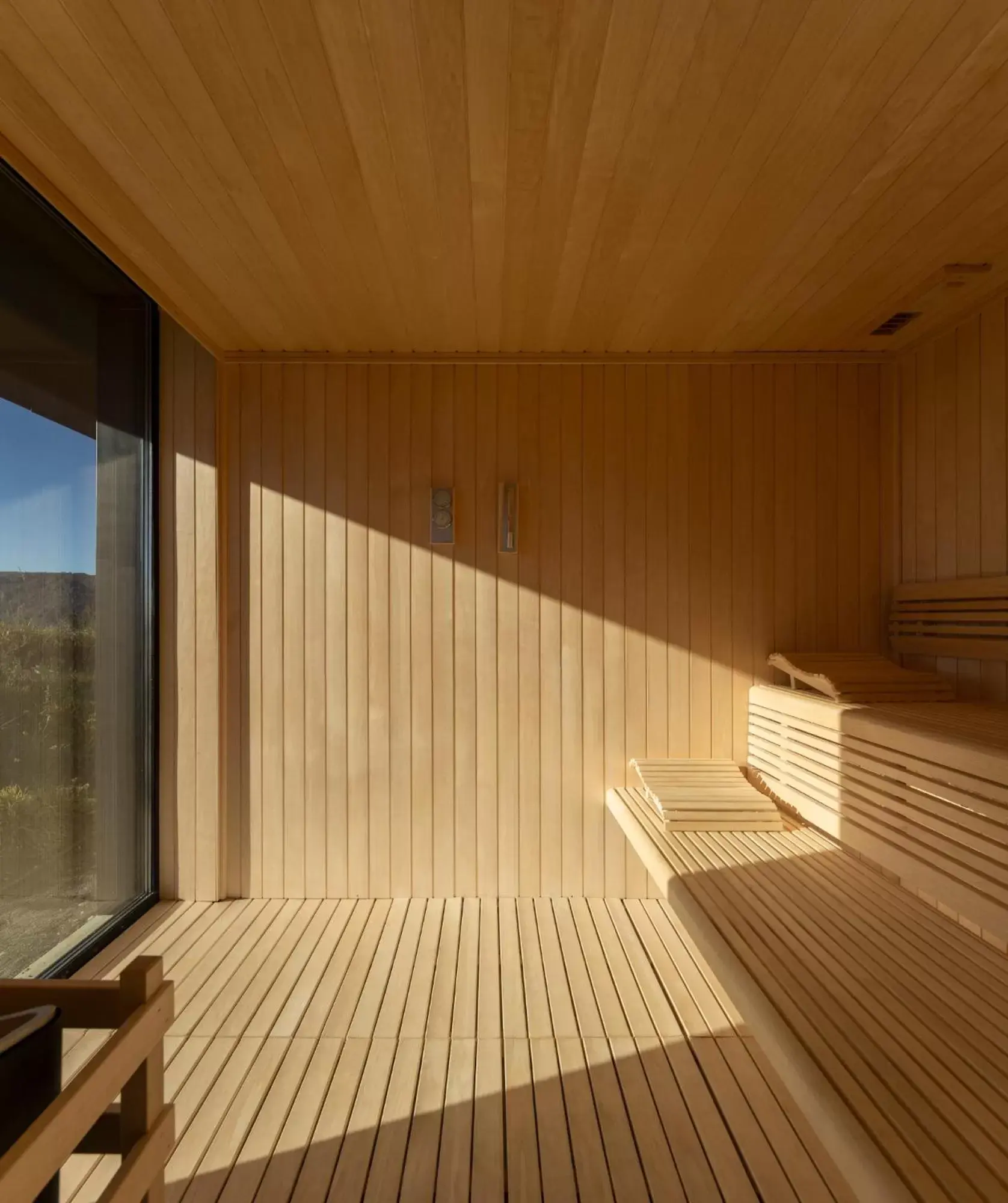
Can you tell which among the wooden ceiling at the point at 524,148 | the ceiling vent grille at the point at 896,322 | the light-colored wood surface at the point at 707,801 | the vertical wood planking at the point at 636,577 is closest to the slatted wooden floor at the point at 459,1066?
the light-colored wood surface at the point at 707,801

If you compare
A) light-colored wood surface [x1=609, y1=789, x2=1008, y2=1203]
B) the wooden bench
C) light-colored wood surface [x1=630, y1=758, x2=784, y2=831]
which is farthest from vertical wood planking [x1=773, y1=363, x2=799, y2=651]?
light-colored wood surface [x1=609, y1=789, x2=1008, y2=1203]

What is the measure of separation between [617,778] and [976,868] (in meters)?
1.79

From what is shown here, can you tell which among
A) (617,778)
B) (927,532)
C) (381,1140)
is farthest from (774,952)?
(927,532)

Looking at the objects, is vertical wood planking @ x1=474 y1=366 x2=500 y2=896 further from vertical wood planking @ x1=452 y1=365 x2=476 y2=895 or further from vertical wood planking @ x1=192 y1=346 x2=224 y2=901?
vertical wood planking @ x1=192 y1=346 x2=224 y2=901

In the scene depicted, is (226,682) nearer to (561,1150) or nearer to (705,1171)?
(561,1150)

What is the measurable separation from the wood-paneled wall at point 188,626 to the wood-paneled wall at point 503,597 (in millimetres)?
99

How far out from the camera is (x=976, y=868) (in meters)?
1.62

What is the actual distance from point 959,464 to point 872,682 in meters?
0.90

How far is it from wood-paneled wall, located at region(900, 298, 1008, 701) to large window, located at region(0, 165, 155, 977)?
3231 mm

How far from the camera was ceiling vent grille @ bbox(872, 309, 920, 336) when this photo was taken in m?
2.84

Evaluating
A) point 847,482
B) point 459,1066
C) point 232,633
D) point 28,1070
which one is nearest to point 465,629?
point 232,633

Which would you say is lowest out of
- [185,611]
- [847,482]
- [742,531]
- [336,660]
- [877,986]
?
[877,986]

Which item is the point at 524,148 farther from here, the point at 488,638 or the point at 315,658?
the point at 315,658

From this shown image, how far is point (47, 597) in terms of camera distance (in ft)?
7.98
